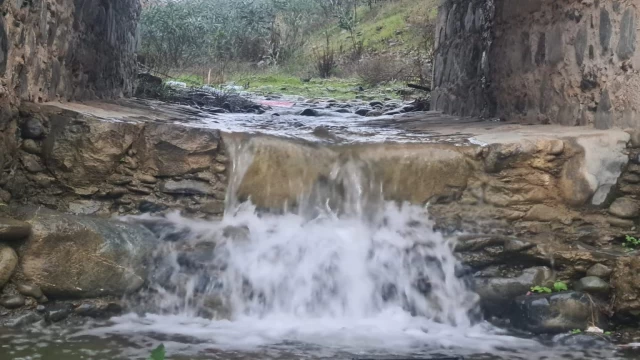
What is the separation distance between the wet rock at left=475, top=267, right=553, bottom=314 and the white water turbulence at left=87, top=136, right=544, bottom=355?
0.19 feet

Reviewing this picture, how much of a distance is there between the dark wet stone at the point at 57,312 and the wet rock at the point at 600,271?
96.2 inches

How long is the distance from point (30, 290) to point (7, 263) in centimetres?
15

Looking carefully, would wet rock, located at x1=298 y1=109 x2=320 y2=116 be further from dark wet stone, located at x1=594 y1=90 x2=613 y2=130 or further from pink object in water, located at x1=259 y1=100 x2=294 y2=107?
dark wet stone, located at x1=594 y1=90 x2=613 y2=130

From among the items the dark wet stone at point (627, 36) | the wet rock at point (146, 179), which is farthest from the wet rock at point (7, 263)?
the dark wet stone at point (627, 36)

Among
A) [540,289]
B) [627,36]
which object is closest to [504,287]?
[540,289]

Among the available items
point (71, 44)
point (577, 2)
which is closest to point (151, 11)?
point (71, 44)

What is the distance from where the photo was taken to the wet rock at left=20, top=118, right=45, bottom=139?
3.33 metres

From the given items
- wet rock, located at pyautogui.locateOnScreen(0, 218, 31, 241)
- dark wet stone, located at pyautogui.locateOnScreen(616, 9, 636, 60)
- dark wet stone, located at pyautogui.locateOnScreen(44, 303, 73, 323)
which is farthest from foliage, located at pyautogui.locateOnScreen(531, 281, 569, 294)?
wet rock, located at pyautogui.locateOnScreen(0, 218, 31, 241)

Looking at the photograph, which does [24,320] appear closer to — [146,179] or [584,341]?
[146,179]

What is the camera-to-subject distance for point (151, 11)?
1596 cm

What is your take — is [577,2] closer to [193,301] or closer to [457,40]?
[457,40]

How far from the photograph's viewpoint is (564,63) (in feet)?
13.4

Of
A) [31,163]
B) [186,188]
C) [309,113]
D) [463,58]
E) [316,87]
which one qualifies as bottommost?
[186,188]

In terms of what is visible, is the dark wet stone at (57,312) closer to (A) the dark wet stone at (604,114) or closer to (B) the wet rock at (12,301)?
(B) the wet rock at (12,301)
